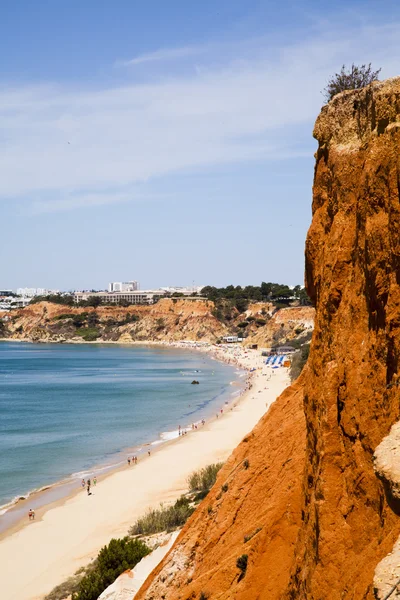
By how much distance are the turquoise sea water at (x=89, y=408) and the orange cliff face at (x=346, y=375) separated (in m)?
26.1

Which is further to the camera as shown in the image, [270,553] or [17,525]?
[17,525]

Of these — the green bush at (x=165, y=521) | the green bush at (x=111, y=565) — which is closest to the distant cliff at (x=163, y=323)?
the green bush at (x=165, y=521)

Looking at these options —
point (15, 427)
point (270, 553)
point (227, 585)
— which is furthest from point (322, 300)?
point (15, 427)

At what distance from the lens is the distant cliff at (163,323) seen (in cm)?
13200

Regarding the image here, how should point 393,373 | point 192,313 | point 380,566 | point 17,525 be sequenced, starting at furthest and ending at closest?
point 192,313, point 17,525, point 393,373, point 380,566

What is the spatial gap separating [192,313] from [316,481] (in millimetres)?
161010

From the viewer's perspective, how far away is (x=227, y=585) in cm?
974

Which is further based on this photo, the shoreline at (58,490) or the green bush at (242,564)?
the shoreline at (58,490)

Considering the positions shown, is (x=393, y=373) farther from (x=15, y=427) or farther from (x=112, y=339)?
(x=112, y=339)

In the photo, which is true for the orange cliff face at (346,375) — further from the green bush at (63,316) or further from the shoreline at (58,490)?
the green bush at (63,316)

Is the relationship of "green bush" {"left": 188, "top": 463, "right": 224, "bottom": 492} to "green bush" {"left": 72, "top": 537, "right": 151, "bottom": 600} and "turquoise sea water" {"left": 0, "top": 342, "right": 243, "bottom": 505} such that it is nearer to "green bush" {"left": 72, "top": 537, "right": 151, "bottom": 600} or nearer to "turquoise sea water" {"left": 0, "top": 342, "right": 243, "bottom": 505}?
"turquoise sea water" {"left": 0, "top": 342, "right": 243, "bottom": 505}

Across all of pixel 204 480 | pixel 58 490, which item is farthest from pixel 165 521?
pixel 58 490

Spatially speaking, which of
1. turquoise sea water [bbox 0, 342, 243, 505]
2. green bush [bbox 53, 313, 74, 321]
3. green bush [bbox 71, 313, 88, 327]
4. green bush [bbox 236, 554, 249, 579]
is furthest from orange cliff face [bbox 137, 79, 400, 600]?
green bush [bbox 53, 313, 74, 321]

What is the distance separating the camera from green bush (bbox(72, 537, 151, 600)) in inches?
634
